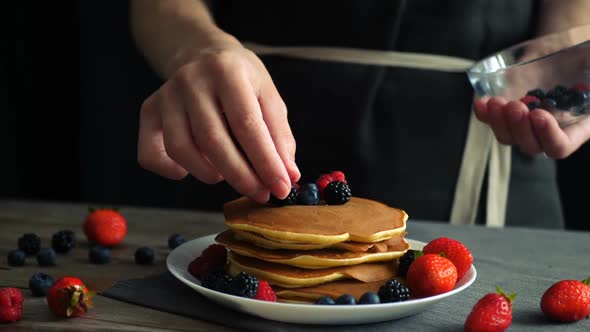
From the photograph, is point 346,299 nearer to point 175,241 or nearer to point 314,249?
point 314,249

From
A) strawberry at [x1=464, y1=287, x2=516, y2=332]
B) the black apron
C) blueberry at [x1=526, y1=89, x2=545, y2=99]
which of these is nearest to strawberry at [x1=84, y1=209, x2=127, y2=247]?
the black apron

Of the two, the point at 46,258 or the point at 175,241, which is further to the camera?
the point at 175,241

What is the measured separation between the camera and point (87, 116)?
11.4 feet

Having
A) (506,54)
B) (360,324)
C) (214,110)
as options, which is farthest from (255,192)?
(506,54)

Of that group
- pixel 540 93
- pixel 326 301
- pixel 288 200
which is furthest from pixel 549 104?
pixel 326 301

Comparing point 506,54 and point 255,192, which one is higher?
point 506,54

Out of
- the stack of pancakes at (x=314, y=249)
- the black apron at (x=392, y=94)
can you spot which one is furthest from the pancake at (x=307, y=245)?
the black apron at (x=392, y=94)

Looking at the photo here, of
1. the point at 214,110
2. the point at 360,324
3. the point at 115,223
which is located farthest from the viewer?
the point at 115,223

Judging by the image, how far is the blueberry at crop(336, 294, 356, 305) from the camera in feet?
3.65

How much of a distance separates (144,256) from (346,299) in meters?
0.56

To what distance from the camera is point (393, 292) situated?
1131 millimetres

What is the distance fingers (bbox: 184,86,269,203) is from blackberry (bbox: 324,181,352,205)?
13 centimetres

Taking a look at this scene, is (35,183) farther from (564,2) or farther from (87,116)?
(564,2)

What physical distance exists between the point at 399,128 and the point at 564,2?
0.57 m
